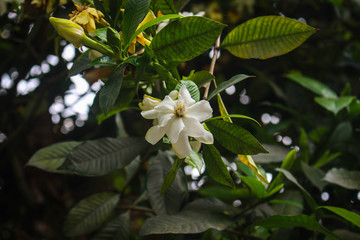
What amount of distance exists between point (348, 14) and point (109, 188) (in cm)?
175

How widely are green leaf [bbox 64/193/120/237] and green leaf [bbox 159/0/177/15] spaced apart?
2.13 ft

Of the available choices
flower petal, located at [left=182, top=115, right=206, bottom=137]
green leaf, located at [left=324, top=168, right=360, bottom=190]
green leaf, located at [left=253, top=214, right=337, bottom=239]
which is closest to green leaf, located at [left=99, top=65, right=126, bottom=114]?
flower petal, located at [left=182, top=115, right=206, bottom=137]

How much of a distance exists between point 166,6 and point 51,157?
1.84 ft

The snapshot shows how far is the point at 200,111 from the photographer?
569 mm

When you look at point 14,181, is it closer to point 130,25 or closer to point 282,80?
point 130,25

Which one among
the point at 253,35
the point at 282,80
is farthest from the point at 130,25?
the point at 282,80

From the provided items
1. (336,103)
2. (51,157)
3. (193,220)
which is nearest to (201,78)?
(193,220)

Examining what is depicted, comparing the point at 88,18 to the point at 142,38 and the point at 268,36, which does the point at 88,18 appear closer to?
the point at 142,38

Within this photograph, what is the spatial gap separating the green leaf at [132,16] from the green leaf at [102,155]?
39 cm

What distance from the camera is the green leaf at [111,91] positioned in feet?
1.92

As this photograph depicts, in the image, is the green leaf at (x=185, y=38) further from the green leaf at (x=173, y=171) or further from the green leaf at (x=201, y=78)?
the green leaf at (x=173, y=171)

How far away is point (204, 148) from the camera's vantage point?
0.63 meters

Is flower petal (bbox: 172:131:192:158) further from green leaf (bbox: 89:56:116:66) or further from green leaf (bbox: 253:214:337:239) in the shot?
green leaf (bbox: 253:214:337:239)

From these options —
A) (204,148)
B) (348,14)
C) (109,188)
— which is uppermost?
(204,148)
